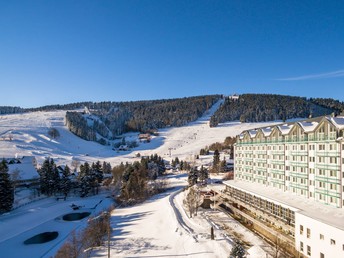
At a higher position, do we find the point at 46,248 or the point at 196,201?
the point at 196,201

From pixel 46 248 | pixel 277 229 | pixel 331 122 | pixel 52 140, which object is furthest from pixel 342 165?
pixel 52 140

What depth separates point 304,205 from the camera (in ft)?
116

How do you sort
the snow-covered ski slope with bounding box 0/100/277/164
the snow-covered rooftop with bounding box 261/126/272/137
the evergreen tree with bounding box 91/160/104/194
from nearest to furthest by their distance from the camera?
the snow-covered rooftop with bounding box 261/126/272/137 → the evergreen tree with bounding box 91/160/104/194 → the snow-covered ski slope with bounding box 0/100/277/164

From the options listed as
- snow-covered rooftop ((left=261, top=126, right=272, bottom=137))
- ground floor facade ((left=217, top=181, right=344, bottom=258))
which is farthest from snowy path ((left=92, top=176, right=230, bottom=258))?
snow-covered rooftop ((left=261, top=126, right=272, bottom=137))

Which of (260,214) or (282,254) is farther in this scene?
(260,214)

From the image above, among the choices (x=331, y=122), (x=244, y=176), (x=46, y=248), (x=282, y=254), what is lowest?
(x=46, y=248)

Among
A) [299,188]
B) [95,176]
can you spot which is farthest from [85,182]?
[299,188]

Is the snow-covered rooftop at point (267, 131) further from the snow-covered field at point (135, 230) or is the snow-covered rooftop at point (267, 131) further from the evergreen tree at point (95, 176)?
the evergreen tree at point (95, 176)

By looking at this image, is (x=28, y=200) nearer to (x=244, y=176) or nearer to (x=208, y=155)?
(x=244, y=176)

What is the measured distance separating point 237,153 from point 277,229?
88.7 ft

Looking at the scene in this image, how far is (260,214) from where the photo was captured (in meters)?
42.9

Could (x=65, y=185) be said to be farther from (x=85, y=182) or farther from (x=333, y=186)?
(x=333, y=186)

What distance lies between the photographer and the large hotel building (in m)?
29.7

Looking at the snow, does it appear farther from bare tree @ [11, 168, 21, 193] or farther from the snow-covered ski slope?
the snow-covered ski slope
